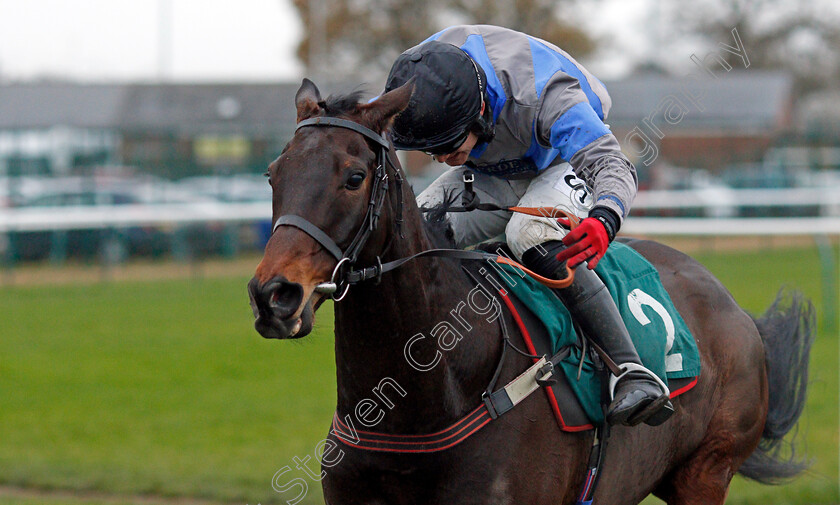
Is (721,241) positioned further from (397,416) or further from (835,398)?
(397,416)

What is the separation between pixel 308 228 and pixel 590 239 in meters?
0.86

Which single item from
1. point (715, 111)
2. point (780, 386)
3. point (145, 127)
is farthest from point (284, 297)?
point (715, 111)

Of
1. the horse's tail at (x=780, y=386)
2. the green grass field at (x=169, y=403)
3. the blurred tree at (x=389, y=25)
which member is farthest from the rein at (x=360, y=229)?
the blurred tree at (x=389, y=25)

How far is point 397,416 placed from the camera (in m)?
2.71

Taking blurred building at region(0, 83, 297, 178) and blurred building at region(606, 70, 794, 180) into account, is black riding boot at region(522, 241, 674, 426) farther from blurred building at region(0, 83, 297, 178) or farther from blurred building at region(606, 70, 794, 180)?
blurred building at region(606, 70, 794, 180)

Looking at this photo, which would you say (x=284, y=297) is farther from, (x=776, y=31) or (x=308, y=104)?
(x=776, y=31)

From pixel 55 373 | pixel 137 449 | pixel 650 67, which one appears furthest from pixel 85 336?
pixel 650 67

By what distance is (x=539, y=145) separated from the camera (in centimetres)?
311

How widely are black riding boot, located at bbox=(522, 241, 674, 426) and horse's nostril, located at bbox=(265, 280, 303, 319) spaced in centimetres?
106

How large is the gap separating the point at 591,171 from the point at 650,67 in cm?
3840

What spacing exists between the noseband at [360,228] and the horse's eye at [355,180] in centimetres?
7

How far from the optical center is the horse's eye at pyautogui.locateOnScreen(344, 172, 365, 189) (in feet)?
7.83

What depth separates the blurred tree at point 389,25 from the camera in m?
36.7

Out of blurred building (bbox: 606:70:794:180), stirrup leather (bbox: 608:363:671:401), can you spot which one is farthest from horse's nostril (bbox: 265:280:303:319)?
blurred building (bbox: 606:70:794:180)
